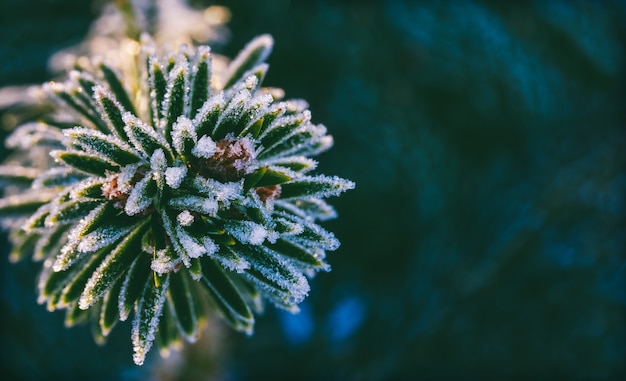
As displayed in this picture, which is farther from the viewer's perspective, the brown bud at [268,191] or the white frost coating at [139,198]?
the brown bud at [268,191]

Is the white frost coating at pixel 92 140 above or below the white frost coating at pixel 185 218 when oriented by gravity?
above

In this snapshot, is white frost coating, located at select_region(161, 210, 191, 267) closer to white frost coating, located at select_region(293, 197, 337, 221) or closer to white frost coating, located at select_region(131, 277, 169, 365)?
white frost coating, located at select_region(131, 277, 169, 365)

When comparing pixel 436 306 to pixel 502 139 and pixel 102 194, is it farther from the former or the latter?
pixel 102 194

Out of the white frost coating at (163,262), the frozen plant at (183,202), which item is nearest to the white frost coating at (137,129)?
the frozen plant at (183,202)

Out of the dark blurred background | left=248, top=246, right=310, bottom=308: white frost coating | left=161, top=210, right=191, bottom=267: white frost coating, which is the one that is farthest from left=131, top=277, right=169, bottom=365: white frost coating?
the dark blurred background

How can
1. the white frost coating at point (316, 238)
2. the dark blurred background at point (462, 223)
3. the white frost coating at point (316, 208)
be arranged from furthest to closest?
1. the dark blurred background at point (462, 223)
2. the white frost coating at point (316, 208)
3. the white frost coating at point (316, 238)

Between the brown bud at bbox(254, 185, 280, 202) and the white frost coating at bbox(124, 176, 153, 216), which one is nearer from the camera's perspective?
the white frost coating at bbox(124, 176, 153, 216)

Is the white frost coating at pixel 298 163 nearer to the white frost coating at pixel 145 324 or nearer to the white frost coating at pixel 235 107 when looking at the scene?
the white frost coating at pixel 235 107

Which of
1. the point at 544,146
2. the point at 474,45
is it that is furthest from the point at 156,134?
the point at 544,146

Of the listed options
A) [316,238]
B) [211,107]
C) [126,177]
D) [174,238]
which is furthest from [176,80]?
[316,238]

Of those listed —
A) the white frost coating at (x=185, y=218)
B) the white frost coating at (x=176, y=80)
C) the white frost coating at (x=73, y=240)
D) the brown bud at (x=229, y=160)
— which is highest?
the white frost coating at (x=176, y=80)
